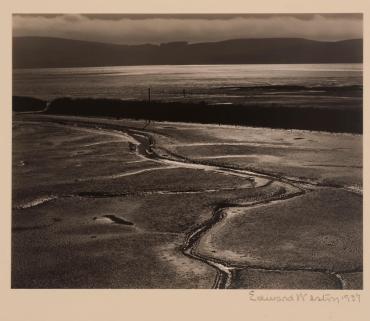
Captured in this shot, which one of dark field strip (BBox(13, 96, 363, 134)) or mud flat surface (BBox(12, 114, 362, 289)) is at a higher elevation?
dark field strip (BBox(13, 96, 363, 134))

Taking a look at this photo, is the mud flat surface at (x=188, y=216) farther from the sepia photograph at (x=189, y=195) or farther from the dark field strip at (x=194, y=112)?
the dark field strip at (x=194, y=112)

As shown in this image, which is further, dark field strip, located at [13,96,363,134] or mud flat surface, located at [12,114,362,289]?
dark field strip, located at [13,96,363,134]

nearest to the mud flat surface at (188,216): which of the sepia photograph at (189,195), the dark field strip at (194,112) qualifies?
the sepia photograph at (189,195)

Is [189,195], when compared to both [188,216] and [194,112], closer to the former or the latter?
[188,216]

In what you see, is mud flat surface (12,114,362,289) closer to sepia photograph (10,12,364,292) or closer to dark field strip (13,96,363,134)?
sepia photograph (10,12,364,292)

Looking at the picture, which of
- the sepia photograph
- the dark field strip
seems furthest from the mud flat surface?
the dark field strip
